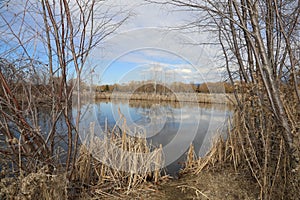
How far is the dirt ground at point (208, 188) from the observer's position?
205 centimetres

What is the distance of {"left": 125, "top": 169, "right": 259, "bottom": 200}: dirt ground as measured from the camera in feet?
6.72

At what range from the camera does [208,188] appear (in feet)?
7.25

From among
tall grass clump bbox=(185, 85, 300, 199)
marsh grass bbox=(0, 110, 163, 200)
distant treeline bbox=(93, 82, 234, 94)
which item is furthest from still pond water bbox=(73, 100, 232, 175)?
tall grass clump bbox=(185, 85, 300, 199)

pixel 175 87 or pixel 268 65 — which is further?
pixel 175 87

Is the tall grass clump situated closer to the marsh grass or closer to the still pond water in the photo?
the still pond water

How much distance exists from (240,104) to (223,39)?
87cm

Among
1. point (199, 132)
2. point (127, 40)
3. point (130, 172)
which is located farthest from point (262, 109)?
point (199, 132)

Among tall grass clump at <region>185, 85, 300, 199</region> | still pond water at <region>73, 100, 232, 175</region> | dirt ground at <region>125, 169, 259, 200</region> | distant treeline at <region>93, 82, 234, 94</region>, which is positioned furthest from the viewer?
distant treeline at <region>93, 82, 234, 94</region>

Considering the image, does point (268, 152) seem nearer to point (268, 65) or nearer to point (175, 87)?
point (268, 65)

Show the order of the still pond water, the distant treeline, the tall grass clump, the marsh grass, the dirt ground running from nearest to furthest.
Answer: the tall grass clump
the dirt ground
the marsh grass
the still pond water
the distant treeline

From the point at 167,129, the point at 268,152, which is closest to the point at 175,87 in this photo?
the point at 167,129

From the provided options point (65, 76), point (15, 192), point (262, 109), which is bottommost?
point (15, 192)

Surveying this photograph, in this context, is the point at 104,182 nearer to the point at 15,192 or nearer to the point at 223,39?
the point at 15,192

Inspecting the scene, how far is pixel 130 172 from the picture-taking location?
7.53 feet
